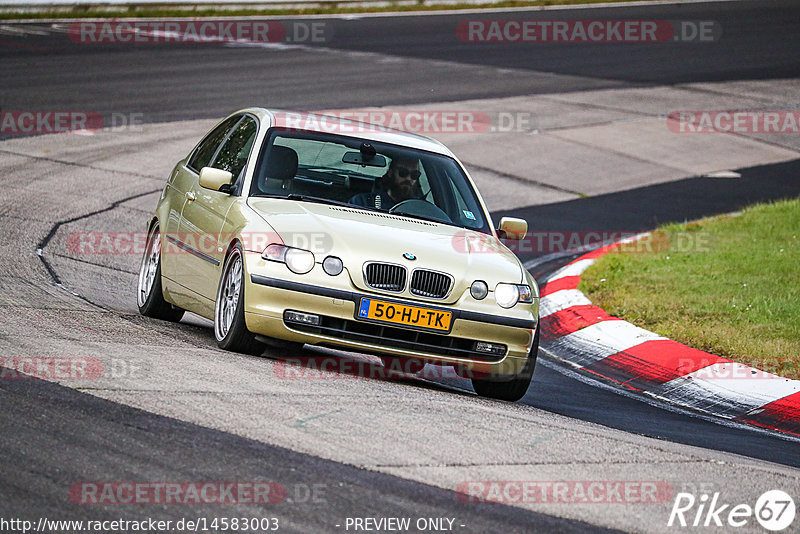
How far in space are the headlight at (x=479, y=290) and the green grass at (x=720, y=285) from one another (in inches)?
93.8

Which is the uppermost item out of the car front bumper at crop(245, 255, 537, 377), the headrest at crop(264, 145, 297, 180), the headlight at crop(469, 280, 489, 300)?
the headrest at crop(264, 145, 297, 180)

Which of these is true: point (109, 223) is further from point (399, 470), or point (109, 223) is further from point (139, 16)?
point (139, 16)

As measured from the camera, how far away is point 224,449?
512 cm

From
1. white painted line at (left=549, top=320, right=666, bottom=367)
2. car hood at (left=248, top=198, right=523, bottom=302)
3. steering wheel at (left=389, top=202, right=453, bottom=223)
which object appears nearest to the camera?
car hood at (left=248, top=198, right=523, bottom=302)

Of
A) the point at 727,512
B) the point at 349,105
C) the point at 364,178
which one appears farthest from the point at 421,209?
the point at 349,105

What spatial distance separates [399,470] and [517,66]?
21.7m

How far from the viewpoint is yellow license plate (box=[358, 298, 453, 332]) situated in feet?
23.4

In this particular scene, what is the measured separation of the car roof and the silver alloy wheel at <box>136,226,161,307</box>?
117 cm

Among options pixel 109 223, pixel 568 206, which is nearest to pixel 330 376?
pixel 109 223

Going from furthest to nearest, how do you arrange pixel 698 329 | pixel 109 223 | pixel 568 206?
pixel 568 206 → pixel 109 223 → pixel 698 329
